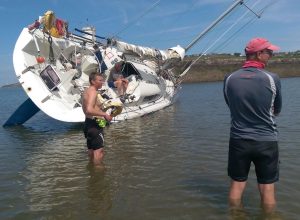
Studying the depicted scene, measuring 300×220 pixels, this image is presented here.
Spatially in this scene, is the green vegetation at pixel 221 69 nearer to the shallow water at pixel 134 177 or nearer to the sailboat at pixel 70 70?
the sailboat at pixel 70 70

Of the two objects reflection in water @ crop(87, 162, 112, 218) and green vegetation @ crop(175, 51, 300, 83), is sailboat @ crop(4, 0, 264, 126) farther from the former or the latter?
green vegetation @ crop(175, 51, 300, 83)

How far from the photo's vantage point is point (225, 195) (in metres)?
6.81

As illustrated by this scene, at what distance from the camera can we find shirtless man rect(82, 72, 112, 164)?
8.06 metres

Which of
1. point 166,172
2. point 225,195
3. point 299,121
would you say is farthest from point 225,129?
point 225,195

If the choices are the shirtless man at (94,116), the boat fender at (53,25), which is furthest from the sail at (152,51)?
the shirtless man at (94,116)

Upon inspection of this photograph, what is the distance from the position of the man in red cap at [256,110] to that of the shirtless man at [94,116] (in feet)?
11.7

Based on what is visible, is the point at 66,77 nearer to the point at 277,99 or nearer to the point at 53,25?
the point at 53,25

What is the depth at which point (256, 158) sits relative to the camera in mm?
5062

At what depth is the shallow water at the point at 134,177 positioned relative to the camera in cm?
629

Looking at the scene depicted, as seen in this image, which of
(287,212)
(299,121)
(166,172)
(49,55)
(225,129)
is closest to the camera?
(287,212)

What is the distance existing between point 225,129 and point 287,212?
8126 millimetres

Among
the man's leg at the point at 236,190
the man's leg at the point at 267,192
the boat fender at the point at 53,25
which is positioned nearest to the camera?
the man's leg at the point at 267,192

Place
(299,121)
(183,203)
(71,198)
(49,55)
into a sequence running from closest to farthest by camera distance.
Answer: (183,203)
(71,198)
(299,121)
(49,55)

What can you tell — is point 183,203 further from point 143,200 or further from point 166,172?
point 166,172
